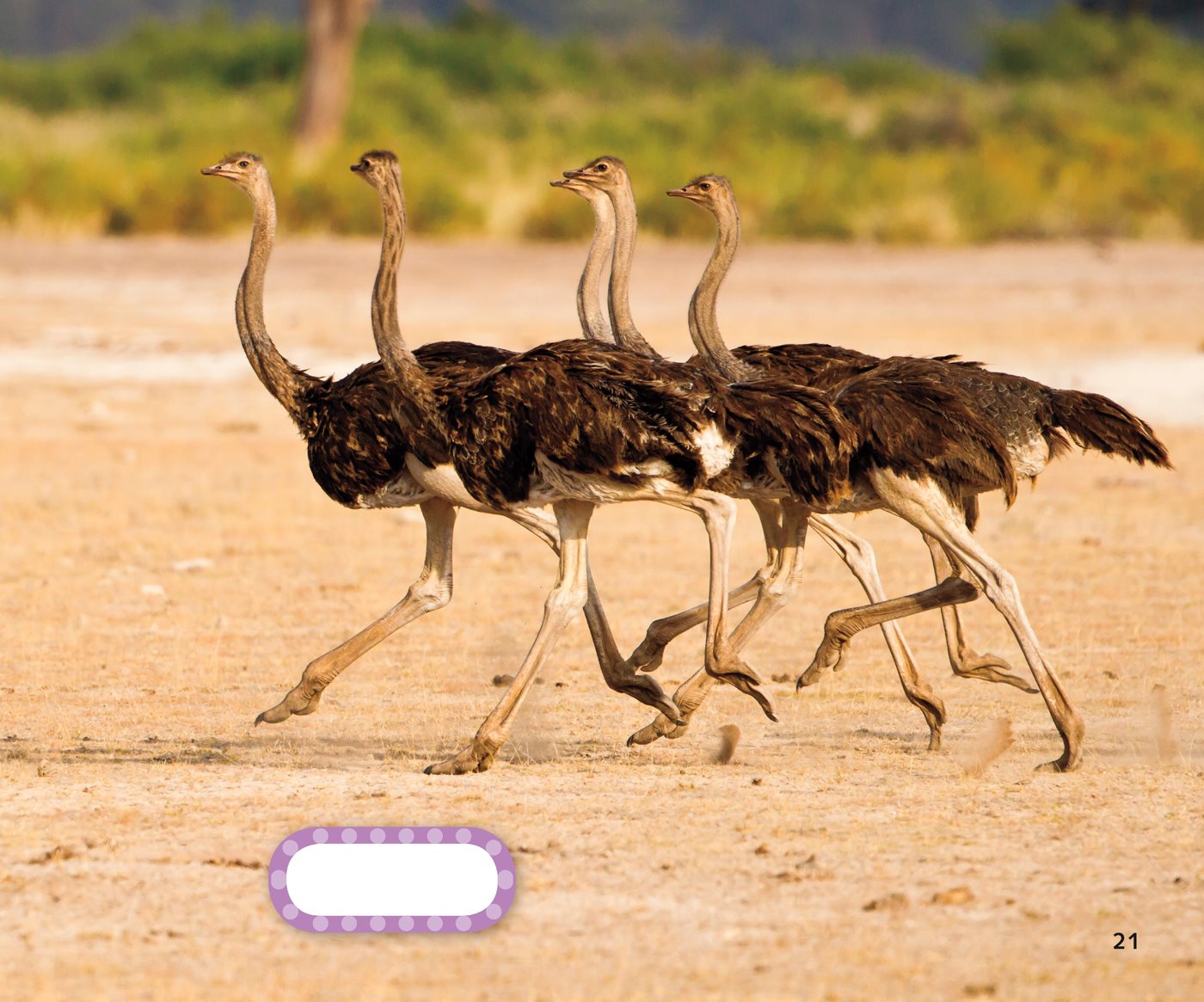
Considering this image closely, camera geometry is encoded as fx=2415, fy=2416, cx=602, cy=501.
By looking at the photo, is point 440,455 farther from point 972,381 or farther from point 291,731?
point 972,381

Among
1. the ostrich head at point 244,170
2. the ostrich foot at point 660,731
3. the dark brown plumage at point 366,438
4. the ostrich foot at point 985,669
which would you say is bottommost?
the ostrich foot at point 660,731

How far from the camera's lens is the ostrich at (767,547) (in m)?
7.40

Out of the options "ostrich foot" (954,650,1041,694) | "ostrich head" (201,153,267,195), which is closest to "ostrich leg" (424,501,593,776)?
"ostrich foot" (954,650,1041,694)

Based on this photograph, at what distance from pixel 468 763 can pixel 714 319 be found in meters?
1.69

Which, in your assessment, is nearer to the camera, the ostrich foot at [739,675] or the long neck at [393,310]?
the ostrich foot at [739,675]

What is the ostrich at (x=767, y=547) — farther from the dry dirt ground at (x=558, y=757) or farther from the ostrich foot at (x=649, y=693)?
the ostrich foot at (x=649, y=693)

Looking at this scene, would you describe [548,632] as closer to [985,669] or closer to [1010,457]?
[1010,457]

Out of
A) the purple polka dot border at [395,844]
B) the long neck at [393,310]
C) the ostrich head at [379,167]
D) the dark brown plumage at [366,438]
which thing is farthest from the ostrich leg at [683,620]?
the purple polka dot border at [395,844]

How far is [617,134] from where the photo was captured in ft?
106

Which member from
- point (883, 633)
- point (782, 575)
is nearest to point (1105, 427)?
point (883, 633)

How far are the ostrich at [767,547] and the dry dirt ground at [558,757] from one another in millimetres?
211

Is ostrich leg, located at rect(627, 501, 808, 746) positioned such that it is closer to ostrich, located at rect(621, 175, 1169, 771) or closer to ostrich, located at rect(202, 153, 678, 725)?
ostrich, located at rect(621, 175, 1169, 771)

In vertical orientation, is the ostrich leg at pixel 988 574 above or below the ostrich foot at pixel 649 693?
above

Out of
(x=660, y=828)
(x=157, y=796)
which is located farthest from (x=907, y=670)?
(x=157, y=796)
